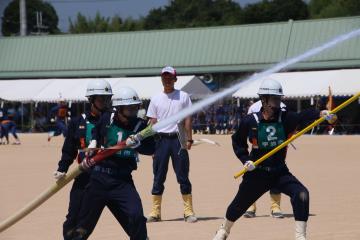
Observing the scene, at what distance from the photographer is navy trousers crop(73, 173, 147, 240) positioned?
7.40m

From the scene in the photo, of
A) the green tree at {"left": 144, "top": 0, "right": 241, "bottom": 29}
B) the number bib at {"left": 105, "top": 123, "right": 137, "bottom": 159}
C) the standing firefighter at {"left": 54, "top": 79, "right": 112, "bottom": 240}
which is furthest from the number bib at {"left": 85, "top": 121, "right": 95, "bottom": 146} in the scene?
the green tree at {"left": 144, "top": 0, "right": 241, "bottom": 29}

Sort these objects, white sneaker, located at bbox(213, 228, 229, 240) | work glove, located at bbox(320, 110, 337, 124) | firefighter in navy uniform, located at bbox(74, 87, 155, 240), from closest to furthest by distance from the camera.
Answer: firefighter in navy uniform, located at bbox(74, 87, 155, 240), work glove, located at bbox(320, 110, 337, 124), white sneaker, located at bbox(213, 228, 229, 240)

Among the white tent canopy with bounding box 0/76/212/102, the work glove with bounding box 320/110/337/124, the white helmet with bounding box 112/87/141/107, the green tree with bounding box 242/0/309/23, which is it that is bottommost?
the white tent canopy with bounding box 0/76/212/102

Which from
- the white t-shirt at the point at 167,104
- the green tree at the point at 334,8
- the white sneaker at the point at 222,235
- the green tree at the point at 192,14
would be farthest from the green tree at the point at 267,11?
the white sneaker at the point at 222,235

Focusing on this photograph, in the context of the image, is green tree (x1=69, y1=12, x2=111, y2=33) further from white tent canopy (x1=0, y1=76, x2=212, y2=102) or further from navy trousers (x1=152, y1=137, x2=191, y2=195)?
navy trousers (x1=152, y1=137, x2=191, y2=195)

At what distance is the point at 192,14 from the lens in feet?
334

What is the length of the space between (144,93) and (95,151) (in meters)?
37.9

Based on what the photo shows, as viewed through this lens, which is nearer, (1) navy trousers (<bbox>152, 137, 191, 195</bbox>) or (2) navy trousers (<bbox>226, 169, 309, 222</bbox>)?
(2) navy trousers (<bbox>226, 169, 309, 222</bbox>)

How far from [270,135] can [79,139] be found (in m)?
2.00

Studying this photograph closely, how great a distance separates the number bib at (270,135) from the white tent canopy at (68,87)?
35.4 meters

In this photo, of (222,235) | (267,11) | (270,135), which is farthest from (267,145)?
(267,11)

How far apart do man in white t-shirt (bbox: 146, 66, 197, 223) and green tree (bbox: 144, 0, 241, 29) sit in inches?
3187

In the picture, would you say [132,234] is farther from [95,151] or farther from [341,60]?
[341,60]

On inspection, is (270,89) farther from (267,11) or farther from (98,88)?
Answer: (267,11)
